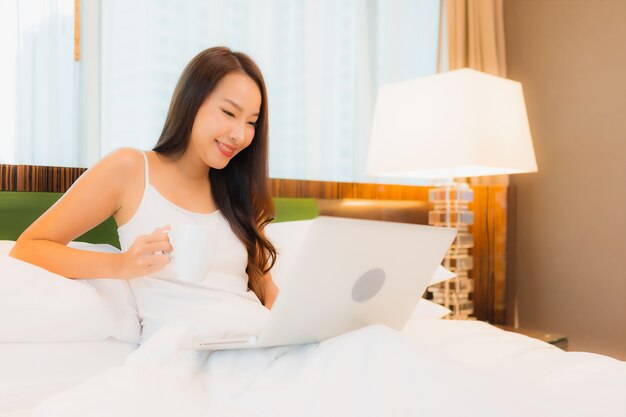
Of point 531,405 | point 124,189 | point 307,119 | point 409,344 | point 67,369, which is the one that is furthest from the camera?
point 307,119

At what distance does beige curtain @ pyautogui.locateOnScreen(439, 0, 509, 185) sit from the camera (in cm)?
268

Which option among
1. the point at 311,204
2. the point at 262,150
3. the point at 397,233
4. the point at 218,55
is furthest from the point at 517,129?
the point at 397,233

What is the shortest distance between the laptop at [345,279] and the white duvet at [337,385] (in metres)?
0.05

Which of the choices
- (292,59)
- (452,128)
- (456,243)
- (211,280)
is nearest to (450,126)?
(452,128)

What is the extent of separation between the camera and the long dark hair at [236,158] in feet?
4.56

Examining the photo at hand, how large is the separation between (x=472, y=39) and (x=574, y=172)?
0.83 meters

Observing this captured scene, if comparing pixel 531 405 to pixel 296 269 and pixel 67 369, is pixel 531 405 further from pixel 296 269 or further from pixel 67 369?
pixel 67 369

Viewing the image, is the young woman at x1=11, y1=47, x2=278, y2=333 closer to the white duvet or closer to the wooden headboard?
the white duvet

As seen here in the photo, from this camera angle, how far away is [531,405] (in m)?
0.69

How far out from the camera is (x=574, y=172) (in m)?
2.65

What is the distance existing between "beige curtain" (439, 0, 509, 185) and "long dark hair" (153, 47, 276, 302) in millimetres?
1514

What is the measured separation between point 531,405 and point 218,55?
1.11 meters

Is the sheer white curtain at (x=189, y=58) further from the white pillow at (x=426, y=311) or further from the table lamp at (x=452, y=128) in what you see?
the white pillow at (x=426, y=311)

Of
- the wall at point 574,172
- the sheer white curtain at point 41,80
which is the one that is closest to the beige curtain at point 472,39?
the wall at point 574,172
